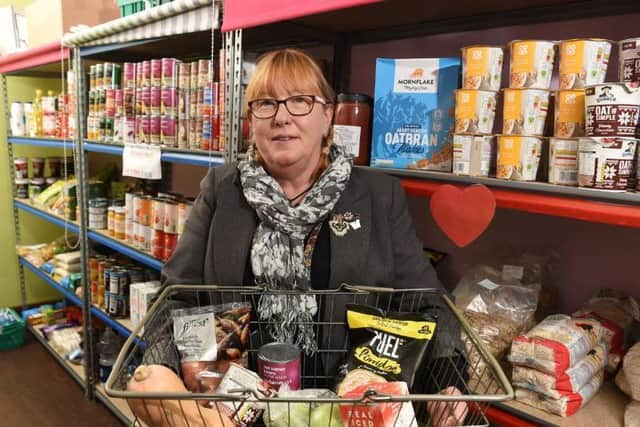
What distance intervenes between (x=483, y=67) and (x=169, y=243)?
61.8 inches

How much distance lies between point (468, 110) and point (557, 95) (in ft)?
0.62

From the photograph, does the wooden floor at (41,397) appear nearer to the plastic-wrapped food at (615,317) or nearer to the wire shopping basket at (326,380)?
the wire shopping basket at (326,380)

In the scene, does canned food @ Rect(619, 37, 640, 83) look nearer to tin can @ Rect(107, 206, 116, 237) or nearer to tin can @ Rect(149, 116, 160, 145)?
tin can @ Rect(149, 116, 160, 145)

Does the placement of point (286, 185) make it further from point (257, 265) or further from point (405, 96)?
point (405, 96)

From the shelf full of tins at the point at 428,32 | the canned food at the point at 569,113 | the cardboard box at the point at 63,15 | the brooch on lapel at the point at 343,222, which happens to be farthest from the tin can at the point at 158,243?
the canned food at the point at 569,113

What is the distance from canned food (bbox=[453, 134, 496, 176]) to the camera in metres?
1.12

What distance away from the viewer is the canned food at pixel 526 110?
40.8 inches

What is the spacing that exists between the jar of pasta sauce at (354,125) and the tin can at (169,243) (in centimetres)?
104

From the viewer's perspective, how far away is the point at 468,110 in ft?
3.65

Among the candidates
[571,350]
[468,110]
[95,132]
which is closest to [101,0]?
[95,132]

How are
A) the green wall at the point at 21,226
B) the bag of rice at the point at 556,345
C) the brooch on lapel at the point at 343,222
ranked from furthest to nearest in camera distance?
the green wall at the point at 21,226
the brooch on lapel at the point at 343,222
the bag of rice at the point at 556,345

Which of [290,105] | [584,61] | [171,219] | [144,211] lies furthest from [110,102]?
[584,61]

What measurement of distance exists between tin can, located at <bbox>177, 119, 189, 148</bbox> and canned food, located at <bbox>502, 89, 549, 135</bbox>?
1.36m

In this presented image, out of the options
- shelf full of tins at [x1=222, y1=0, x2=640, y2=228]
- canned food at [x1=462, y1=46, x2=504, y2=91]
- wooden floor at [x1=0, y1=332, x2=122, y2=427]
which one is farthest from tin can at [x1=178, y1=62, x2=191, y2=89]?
wooden floor at [x1=0, y1=332, x2=122, y2=427]
